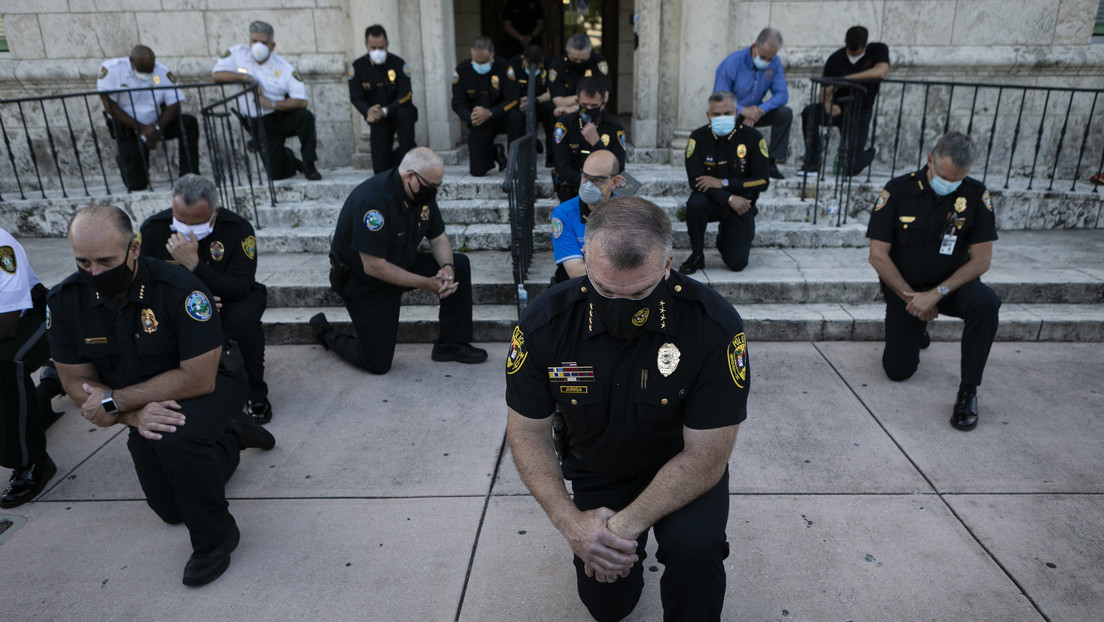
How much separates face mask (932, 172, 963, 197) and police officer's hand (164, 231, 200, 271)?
4123 mm

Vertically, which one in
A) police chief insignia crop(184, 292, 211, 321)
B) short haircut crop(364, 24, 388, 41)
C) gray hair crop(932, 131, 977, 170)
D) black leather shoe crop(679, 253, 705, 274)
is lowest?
black leather shoe crop(679, 253, 705, 274)

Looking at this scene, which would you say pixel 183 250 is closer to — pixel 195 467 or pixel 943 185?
pixel 195 467

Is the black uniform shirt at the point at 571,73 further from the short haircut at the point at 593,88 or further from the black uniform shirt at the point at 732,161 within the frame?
the black uniform shirt at the point at 732,161

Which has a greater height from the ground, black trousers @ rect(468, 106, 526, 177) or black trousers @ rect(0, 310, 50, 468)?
black trousers @ rect(468, 106, 526, 177)

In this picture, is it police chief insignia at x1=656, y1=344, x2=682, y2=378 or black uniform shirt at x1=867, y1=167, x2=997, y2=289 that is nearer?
police chief insignia at x1=656, y1=344, x2=682, y2=378

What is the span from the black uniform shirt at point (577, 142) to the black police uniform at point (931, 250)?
2224mm

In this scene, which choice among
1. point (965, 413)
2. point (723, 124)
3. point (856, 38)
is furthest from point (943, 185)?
point (856, 38)

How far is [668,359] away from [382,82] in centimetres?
589

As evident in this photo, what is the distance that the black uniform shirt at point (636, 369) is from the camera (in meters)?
2.22

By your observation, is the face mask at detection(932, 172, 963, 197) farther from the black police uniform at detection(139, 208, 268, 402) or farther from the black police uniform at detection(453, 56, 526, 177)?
the black police uniform at detection(453, 56, 526, 177)

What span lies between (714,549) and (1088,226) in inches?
267

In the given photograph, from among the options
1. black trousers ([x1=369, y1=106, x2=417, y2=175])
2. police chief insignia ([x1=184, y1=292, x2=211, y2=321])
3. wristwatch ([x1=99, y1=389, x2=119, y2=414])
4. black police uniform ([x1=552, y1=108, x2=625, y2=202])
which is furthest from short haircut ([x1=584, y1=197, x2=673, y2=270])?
black trousers ([x1=369, y1=106, x2=417, y2=175])

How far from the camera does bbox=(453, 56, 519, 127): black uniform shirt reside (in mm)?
7434

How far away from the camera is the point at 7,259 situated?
3.53 meters
